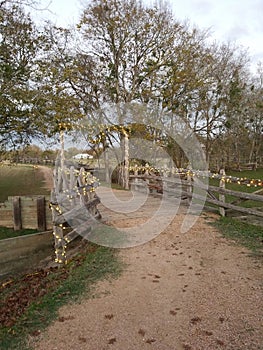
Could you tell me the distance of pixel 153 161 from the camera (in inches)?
703

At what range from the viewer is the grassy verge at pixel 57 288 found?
10.6 ft

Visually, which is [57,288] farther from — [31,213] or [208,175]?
[208,175]

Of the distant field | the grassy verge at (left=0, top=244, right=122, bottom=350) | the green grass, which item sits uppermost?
the distant field

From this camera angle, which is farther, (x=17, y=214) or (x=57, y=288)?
(x=17, y=214)

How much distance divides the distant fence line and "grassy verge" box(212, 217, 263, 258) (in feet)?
16.3

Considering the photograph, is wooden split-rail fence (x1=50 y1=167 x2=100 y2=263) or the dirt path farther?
wooden split-rail fence (x1=50 y1=167 x2=100 y2=263)

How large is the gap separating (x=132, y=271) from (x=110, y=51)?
52.5 feet

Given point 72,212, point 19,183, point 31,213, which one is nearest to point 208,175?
point 72,212

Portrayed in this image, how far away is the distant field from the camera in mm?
15039

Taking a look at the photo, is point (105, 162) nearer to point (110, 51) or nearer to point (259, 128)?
point (110, 51)

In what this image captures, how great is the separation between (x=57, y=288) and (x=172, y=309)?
73.1 inches

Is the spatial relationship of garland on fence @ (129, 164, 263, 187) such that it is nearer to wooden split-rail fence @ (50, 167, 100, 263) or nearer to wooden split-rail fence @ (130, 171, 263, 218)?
wooden split-rail fence @ (130, 171, 263, 218)

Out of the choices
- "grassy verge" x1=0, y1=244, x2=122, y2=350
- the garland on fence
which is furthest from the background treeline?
"grassy verge" x1=0, y1=244, x2=122, y2=350

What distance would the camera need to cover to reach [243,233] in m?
6.62
